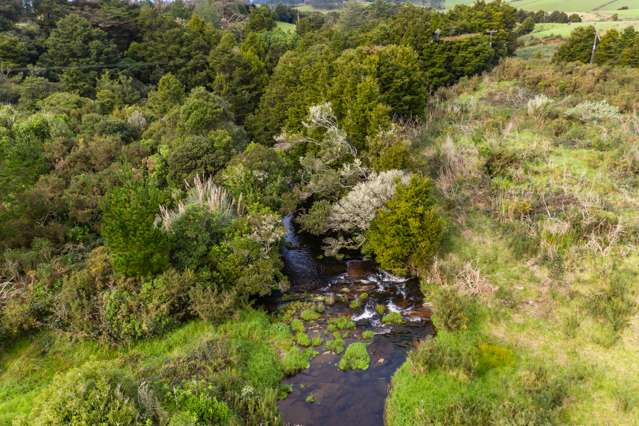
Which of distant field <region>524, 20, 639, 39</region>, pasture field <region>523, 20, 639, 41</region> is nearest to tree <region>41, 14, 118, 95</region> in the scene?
pasture field <region>523, 20, 639, 41</region>

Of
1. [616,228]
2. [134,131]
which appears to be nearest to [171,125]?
[134,131]

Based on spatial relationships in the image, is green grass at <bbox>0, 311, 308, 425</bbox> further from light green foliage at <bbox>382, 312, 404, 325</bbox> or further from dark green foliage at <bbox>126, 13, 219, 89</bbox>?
dark green foliage at <bbox>126, 13, 219, 89</bbox>

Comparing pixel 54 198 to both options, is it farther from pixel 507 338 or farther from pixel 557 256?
pixel 557 256

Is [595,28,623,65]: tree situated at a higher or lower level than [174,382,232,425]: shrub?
higher

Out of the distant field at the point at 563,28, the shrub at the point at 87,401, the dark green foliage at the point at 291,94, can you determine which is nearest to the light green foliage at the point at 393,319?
the shrub at the point at 87,401

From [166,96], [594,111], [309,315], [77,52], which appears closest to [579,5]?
[594,111]

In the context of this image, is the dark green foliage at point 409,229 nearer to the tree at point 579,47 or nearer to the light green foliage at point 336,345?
the light green foliage at point 336,345
